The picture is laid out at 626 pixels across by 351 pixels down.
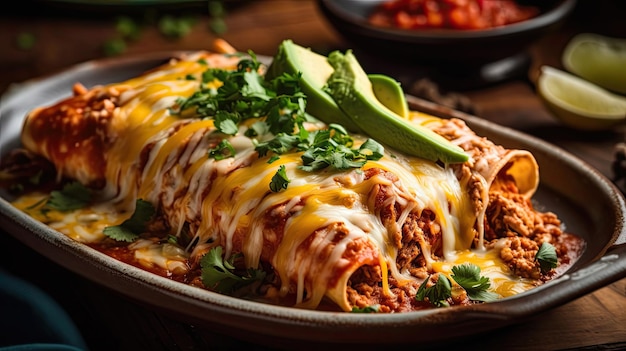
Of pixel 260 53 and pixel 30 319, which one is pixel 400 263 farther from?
pixel 260 53

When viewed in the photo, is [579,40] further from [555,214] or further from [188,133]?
[188,133]

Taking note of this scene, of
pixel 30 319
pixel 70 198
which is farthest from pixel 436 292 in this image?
pixel 70 198

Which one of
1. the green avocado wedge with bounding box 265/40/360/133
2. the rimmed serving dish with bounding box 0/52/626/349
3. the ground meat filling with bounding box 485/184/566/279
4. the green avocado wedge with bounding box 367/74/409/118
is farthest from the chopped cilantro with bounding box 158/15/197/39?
the ground meat filling with bounding box 485/184/566/279

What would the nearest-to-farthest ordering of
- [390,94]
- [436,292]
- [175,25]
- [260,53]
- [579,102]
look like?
1. [436,292]
2. [390,94]
3. [579,102]
4. [260,53]
5. [175,25]

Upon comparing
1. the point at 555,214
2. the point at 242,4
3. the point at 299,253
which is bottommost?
the point at 242,4

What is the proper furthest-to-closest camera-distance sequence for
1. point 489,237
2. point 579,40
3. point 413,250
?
1. point 579,40
2. point 489,237
3. point 413,250

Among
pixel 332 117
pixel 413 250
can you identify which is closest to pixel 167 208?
pixel 332 117
